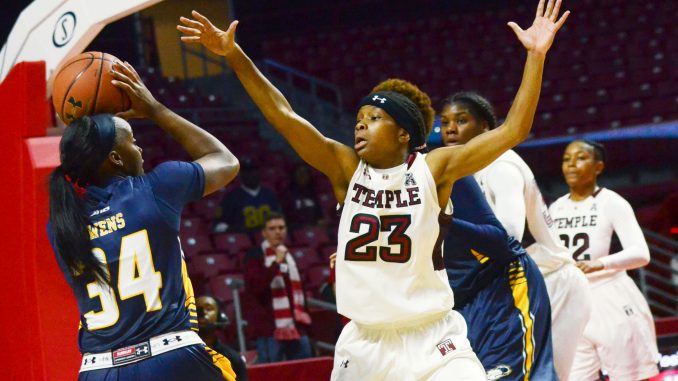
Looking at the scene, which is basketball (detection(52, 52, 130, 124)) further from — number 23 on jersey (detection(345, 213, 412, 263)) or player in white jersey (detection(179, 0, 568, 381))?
number 23 on jersey (detection(345, 213, 412, 263))

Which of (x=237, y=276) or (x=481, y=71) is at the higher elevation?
(x=481, y=71)

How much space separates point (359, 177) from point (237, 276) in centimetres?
718

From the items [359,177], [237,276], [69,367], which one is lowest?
[237,276]

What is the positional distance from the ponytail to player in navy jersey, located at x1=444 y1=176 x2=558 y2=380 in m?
1.85

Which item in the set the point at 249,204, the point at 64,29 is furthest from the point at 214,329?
the point at 249,204

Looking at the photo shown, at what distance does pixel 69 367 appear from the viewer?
4949 millimetres

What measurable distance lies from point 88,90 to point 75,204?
691 mm

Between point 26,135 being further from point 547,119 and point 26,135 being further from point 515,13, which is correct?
point 515,13

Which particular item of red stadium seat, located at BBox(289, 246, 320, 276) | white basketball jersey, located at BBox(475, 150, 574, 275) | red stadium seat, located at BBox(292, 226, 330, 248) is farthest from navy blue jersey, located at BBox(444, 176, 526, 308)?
red stadium seat, located at BBox(292, 226, 330, 248)

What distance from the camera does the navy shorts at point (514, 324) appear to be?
16.2ft

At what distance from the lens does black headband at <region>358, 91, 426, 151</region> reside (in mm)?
4230

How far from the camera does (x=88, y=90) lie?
4.11 m

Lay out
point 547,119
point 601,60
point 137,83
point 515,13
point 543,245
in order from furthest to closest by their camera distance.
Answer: point 515,13
point 601,60
point 547,119
point 543,245
point 137,83

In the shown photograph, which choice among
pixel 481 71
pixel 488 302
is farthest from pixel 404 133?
pixel 481 71
